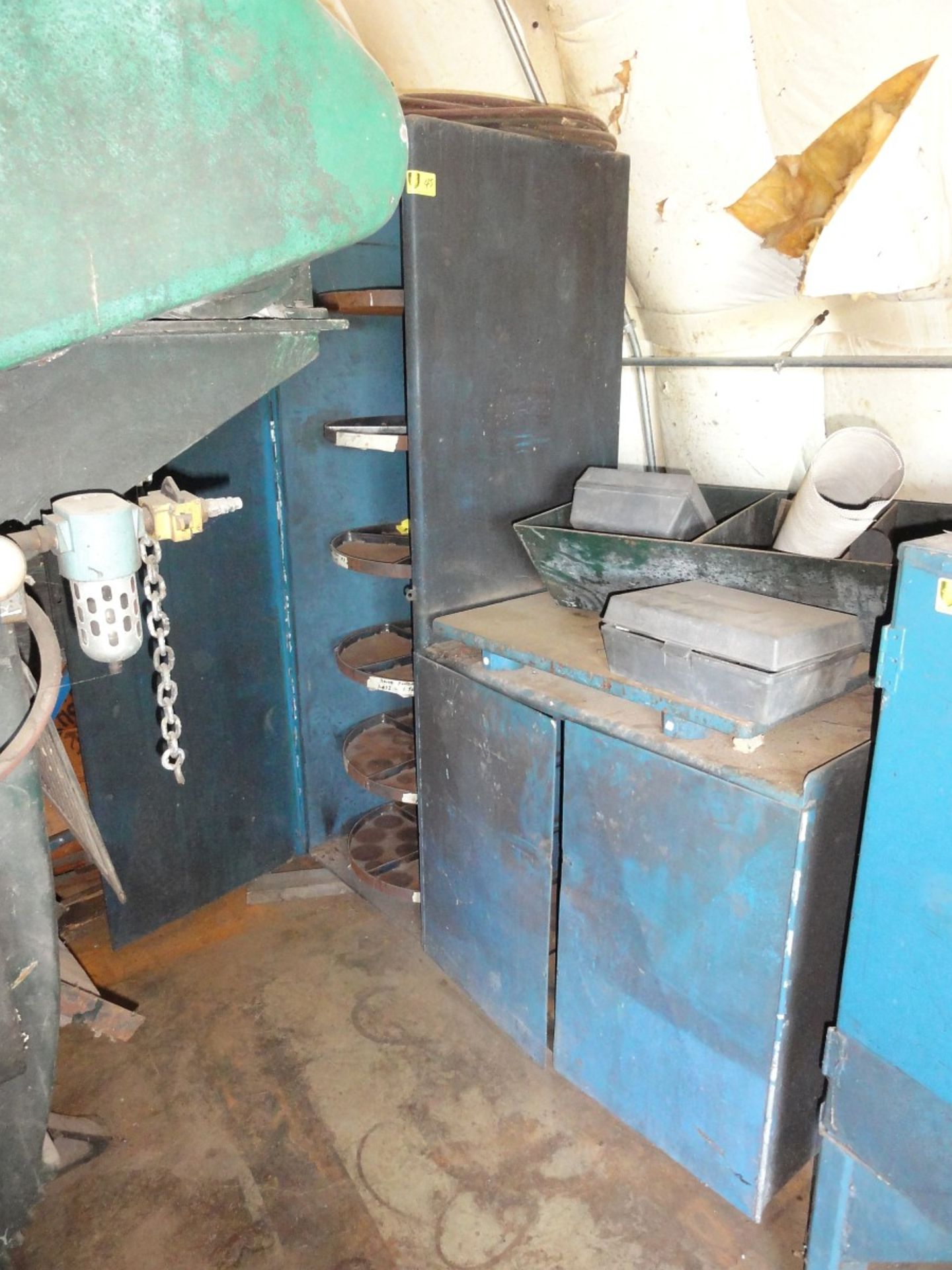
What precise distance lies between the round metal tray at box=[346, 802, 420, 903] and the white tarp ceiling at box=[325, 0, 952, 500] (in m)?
1.27

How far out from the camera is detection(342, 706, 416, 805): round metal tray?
1.97m

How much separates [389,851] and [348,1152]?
74cm

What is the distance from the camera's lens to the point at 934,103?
56.2 inches

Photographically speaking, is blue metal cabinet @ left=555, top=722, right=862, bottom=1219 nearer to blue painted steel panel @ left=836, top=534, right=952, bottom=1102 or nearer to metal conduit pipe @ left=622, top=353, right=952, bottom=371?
blue painted steel panel @ left=836, top=534, right=952, bottom=1102

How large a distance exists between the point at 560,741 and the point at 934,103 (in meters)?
1.29

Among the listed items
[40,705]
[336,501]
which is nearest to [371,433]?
[336,501]

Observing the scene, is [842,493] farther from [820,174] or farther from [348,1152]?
[348,1152]

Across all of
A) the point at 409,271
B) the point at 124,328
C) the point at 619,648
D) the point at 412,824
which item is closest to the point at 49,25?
the point at 124,328

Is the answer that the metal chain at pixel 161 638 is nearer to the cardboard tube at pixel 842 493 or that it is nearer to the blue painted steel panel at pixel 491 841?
the blue painted steel panel at pixel 491 841

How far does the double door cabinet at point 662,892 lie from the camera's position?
120cm

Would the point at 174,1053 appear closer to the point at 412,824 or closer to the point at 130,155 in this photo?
the point at 412,824

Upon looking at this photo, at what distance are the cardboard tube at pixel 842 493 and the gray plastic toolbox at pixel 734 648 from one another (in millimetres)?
151

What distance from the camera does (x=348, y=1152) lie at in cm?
158

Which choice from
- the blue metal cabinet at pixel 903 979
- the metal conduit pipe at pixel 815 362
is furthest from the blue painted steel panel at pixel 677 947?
the metal conduit pipe at pixel 815 362
